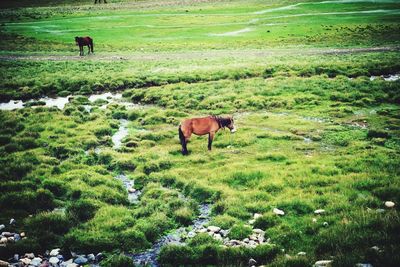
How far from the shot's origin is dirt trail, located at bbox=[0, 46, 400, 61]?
4591 centimetres

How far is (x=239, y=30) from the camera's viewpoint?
236 ft

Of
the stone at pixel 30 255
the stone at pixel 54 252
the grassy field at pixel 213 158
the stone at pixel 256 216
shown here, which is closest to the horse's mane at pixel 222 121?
the grassy field at pixel 213 158

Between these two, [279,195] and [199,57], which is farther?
[199,57]

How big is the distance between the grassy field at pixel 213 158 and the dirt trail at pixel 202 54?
2.32 meters

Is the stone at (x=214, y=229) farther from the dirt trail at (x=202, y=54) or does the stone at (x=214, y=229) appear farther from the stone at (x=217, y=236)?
the dirt trail at (x=202, y=54)

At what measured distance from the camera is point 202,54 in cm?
4881

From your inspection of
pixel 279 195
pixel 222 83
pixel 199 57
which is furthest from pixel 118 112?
pixel 199 57

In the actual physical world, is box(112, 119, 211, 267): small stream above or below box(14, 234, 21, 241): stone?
below

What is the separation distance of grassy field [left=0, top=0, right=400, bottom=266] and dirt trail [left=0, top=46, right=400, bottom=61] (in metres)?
2.32

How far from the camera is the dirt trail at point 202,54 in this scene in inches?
1807

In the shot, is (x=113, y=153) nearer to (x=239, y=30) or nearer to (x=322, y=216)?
(x=322, y=216)

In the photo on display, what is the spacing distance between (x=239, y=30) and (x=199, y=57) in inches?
1164

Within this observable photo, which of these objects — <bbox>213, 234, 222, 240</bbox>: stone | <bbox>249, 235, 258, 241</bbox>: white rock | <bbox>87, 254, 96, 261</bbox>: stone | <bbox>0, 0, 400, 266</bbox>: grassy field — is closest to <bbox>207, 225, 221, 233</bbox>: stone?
<bbox>213, 234, 222, 240</bbox>: stone

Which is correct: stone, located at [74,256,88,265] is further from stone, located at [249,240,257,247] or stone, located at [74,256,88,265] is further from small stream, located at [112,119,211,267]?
stone, located at [249,240,257,247]
